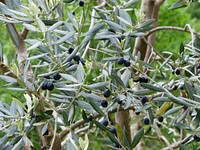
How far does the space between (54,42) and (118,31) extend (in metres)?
0.16

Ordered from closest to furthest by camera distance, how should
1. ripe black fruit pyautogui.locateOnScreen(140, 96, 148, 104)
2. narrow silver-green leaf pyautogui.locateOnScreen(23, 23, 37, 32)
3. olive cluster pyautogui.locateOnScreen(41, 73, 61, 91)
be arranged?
narrow silver-green leaf pyautogui.locateOnScreen(23, 23, 37, 32) → olive cluster pyautogui.locateOnScreen(41, 73, 61, 91) → ripe black fruit pyautogui.locateOnScreen(140, 96, 148, 104)

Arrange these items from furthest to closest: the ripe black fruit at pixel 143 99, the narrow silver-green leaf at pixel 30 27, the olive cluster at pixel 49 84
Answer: the ripe black fruit at pixel 143 99, the olive cluster at pixel 49 84, the narrow silver-green leaf at pixel 30 27

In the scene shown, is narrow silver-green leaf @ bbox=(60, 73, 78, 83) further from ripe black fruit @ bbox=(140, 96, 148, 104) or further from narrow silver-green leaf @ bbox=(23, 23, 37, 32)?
ripe black fruit @ bbox=(140, 96, 148, 104)

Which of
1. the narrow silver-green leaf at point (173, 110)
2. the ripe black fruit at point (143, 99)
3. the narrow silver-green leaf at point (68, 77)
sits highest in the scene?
the narrow silver-green leaf at point (68, 77)

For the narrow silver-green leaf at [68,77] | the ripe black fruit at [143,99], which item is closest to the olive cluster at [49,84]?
the narrow silver-green leaf at [68,77]

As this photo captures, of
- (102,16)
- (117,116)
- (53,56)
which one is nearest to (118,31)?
(102,16)

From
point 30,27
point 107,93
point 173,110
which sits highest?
point 30,27

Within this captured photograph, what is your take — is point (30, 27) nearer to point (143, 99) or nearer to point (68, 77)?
point (68, 77)

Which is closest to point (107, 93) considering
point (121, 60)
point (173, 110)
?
point (121, 60)

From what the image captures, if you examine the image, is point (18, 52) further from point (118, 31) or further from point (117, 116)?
point (117, 116)

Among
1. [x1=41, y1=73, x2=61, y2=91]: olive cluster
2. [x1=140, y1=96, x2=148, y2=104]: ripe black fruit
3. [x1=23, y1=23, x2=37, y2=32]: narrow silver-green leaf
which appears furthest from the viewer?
[x1=140, y1=96, x2=148, y2=104]: ripe black fruit

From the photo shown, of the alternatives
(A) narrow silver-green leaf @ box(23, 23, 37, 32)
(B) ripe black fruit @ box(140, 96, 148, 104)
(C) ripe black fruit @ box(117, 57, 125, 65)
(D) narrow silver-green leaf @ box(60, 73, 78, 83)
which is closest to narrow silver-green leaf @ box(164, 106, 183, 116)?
(B) ripe black fruit @ box(140, 96, 148, 104)

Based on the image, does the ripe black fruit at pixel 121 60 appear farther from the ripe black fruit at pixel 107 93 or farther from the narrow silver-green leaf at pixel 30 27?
the narrow silver-green leaf at pixel 30 27

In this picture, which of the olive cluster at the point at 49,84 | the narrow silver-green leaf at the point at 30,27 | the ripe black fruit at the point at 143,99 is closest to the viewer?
the narrow silver-green leaf at the point at 30,27
